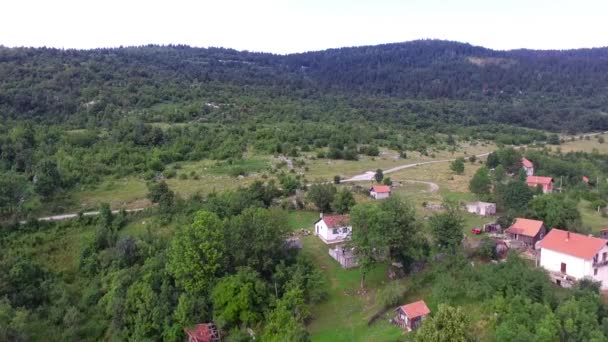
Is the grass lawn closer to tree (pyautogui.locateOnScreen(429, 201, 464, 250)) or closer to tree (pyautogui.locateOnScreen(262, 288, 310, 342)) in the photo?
tree (pyautogui.locateOnScreen(262, 288, 310, 342))

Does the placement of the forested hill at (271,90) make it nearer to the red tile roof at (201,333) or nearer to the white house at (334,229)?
the white house at (334,229)

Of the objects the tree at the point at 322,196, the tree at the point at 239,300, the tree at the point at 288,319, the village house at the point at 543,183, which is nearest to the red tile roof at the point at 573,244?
the tree at the point at 288,319

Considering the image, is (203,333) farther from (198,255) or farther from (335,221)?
(335,221)

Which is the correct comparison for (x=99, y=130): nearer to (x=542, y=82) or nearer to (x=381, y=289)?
(x=381, y=289)

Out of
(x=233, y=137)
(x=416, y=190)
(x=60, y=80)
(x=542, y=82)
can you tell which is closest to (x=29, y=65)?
(x=60, y=80)

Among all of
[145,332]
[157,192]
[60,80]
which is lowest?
[145,332]

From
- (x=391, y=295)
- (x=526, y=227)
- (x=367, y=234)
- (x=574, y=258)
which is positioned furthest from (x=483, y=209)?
(x=391, y=295)

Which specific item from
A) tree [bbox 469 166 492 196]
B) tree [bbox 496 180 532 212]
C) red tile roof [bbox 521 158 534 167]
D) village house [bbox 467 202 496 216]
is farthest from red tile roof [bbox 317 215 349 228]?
red tile roof [bbox 521 158 534 167]
